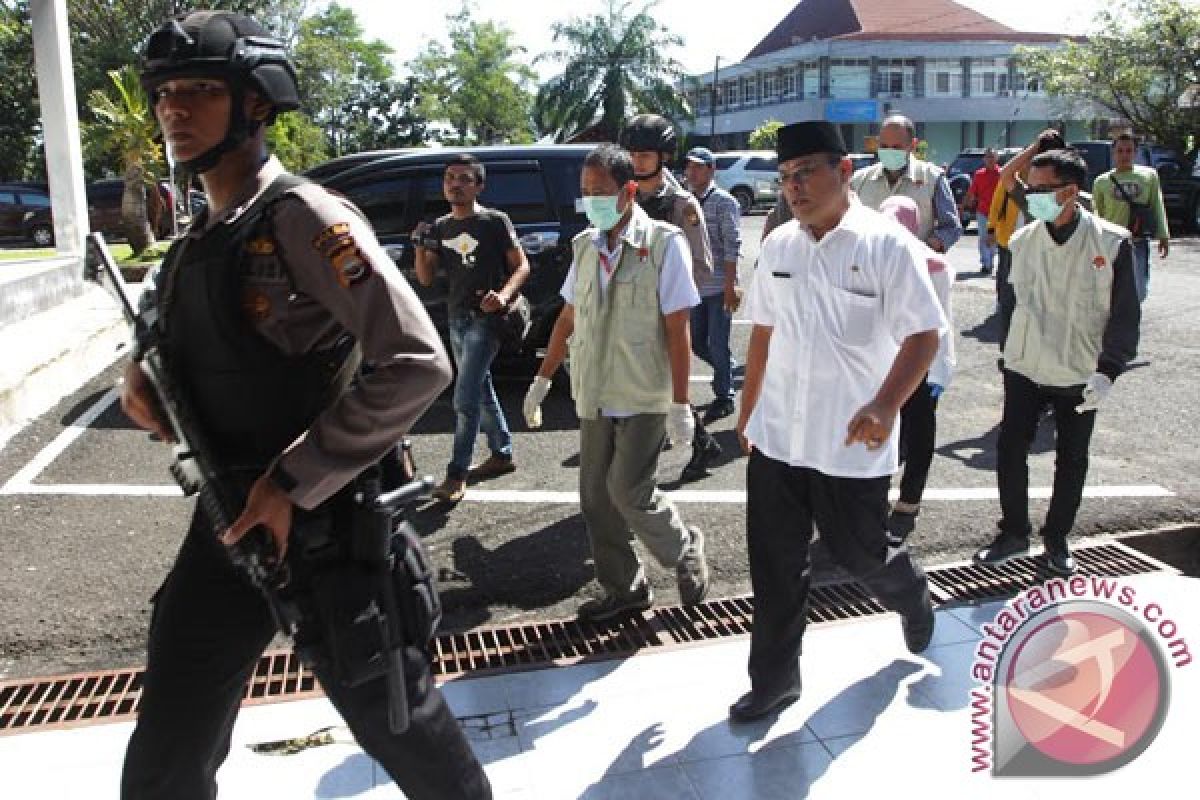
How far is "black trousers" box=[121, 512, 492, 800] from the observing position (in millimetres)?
2023

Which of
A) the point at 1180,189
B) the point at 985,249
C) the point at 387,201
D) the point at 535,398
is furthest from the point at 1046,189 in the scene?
the point at 1180,189

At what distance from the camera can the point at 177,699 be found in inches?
79.6

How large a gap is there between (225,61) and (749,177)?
99.0ft

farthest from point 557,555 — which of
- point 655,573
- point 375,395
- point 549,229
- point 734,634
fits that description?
point 549,229

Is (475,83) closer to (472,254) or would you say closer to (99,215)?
(99,215)

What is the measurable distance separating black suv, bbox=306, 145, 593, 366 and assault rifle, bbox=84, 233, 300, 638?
5037 mm

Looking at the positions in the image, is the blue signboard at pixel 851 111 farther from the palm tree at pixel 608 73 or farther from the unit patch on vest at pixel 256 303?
the unit patch on vest at pixel 256 303

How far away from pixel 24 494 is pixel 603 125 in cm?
4883

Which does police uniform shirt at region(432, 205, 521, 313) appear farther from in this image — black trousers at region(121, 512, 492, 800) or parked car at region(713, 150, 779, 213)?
parked car at region(713, 150, 779, 213)

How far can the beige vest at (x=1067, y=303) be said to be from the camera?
13.8 feet

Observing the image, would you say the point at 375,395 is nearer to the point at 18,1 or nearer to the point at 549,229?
the point at 549,229

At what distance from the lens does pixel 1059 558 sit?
4.38 metres

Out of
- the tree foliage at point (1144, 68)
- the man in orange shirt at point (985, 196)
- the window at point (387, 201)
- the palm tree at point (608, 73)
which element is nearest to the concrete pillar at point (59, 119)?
the window at point (387, 201)

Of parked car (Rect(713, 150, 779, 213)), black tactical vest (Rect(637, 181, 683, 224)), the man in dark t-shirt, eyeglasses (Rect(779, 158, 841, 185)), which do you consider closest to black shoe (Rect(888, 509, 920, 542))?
black tactical vest (Rect(637, 181, 683, 224))
